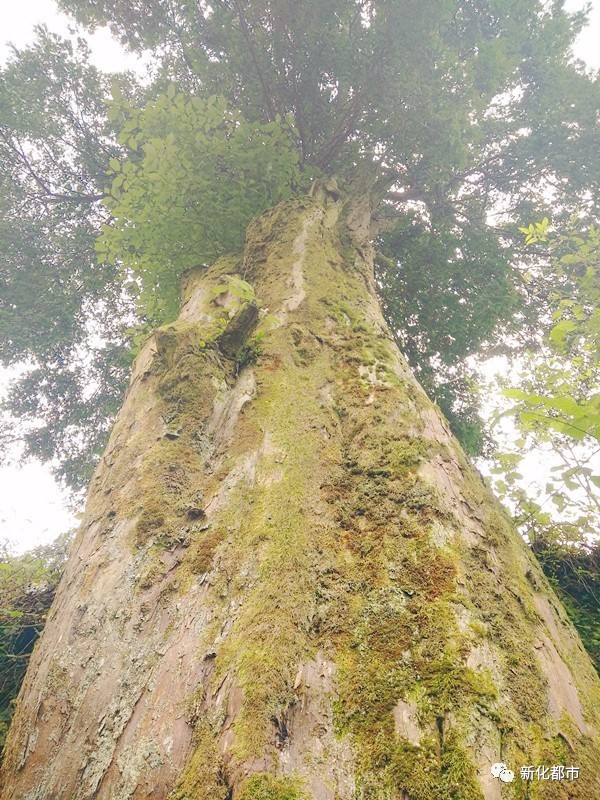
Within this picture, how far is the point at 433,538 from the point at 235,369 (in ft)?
5.37

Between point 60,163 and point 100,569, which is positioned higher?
point 60,163

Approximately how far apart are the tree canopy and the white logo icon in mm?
4554

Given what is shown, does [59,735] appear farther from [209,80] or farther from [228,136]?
[209,80]

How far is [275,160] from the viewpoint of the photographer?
498 centimetres

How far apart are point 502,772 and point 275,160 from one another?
524 cm

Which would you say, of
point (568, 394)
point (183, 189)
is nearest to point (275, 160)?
point (183, 189)

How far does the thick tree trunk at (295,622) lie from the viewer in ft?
4.00

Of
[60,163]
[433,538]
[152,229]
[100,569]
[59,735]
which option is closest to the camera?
[59,735]

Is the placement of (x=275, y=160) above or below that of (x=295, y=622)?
above

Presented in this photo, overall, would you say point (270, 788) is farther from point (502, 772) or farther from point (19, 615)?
point (19, 615)

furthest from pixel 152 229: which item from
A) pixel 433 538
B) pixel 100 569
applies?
pixel 433 538

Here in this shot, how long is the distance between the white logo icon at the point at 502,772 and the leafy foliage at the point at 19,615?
2.21 metres

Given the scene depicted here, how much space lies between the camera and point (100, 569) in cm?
188
